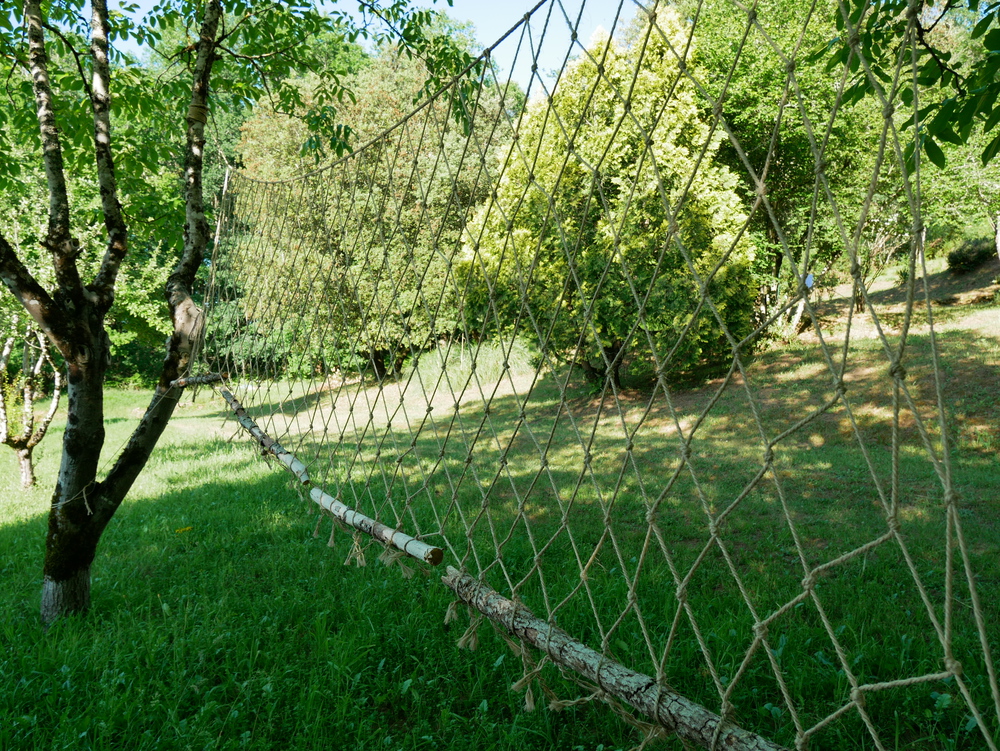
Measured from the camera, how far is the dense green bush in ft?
42.3

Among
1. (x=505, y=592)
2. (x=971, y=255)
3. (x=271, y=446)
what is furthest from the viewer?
(x=971, y=255)

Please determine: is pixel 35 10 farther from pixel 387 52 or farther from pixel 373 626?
pixel 387 52

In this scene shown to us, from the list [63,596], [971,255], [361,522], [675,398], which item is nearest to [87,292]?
[63,596]

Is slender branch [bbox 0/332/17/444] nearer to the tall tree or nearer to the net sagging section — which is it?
the net sagging section

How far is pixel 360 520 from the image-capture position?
7.73 feet

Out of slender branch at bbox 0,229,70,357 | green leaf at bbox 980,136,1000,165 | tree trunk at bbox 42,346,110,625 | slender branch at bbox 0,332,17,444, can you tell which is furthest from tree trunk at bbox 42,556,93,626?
slender branch at bbox 0,332,17,444

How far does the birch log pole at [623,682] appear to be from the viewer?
115 centimetres

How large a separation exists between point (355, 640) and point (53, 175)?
186 cm

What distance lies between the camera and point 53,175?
220 cm

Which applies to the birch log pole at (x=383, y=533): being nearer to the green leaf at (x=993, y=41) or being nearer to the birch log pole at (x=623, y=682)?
the birch log pole at (x=623, y=682)

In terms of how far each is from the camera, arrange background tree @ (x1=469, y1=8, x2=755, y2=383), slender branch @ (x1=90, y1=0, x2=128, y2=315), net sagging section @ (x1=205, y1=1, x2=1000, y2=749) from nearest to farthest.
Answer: net sagging section @ (x1=205, y1=1, x2=1000, y2=749) < slender branch @ (x1=90, y1=0, x2=128, y2=315) < background tree @ (x1=469, y1=8, x2=755, y2=383)

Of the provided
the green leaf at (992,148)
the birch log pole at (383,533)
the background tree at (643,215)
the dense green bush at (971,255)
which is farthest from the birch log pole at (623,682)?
the dense green bush at (971,255)

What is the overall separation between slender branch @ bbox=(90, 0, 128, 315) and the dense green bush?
15234mm

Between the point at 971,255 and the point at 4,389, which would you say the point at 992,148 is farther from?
the point at 971,255
